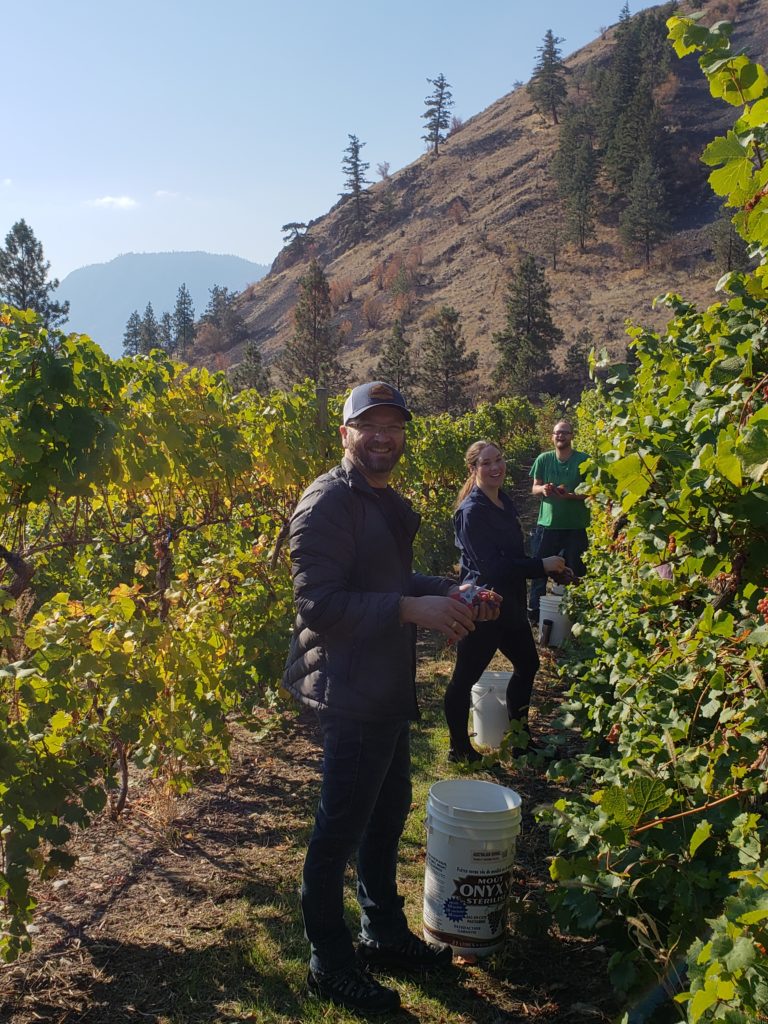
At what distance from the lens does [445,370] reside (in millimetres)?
34000

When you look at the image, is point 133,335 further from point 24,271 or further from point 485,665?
point 485,665

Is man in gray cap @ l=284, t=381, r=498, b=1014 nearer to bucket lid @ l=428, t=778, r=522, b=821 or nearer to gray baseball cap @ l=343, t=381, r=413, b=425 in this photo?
gray baseball cap @ l=343, t=381, r=413, b=425

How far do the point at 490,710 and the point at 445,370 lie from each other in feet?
100

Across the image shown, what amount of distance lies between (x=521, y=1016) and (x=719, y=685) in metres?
1.24

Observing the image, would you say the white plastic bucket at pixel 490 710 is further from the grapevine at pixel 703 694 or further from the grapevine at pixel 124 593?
the grapevine at pixel 703 694

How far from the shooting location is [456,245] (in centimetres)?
5834

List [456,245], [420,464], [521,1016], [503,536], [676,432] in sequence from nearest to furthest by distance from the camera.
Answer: [676,432], [521,1016], [503,536], [420,464], [456,245]

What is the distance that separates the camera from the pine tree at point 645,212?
4194 cm

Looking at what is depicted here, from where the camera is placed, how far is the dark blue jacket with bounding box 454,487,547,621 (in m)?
3.92

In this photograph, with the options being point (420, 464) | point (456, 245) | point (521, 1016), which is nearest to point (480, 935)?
point (521, 1016)

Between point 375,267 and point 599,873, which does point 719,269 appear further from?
point 599,873

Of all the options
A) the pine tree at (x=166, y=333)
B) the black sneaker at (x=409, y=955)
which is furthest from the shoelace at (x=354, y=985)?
the pine tree at (x=166, y=333)

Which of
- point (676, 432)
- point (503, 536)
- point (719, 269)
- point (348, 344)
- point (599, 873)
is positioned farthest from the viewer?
point (348, 344)

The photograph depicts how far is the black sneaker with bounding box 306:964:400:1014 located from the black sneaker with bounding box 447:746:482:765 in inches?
69.9
